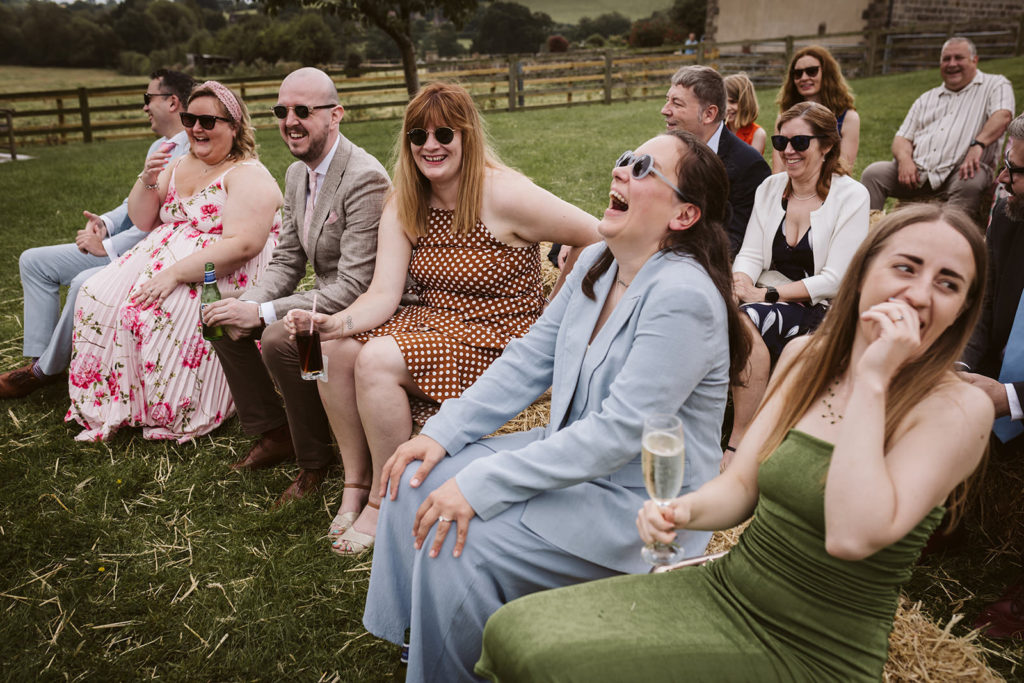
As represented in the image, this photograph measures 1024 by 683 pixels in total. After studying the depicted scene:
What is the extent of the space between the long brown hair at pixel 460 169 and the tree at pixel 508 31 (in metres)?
64.9

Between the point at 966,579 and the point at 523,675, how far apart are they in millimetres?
2464

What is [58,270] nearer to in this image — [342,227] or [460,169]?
[342,227]

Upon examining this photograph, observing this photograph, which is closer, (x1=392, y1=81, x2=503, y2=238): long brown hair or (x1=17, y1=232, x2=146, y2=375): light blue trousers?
(x1=392, y1=81, x2=503, y2=238): long brown hair

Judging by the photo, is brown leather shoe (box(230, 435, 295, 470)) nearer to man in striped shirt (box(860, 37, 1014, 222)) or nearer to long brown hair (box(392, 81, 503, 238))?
long brown hair (box(392, 81, 503, 238))

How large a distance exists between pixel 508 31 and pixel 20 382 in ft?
215

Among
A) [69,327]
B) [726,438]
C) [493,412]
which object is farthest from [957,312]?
[69,327]

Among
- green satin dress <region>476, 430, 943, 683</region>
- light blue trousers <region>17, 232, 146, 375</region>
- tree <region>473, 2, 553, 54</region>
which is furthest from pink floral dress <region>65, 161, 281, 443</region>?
tree <region>473, 2, 553, 54</region>

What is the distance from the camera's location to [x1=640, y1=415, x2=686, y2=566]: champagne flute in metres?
1.79

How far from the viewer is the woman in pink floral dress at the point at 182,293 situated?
442 centimetres

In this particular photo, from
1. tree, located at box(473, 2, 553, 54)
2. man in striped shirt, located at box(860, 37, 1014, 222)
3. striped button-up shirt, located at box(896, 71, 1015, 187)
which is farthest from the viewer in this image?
tree, located at box(473, 2, 553, 54)

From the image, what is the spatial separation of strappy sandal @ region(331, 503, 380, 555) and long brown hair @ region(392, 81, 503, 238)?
1378 millimetres

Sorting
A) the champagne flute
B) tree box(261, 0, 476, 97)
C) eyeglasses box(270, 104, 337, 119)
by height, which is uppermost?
tree box(261, 0, 476, 97)

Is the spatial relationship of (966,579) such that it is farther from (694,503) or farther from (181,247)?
(181,247)

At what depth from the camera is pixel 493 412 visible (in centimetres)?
272
